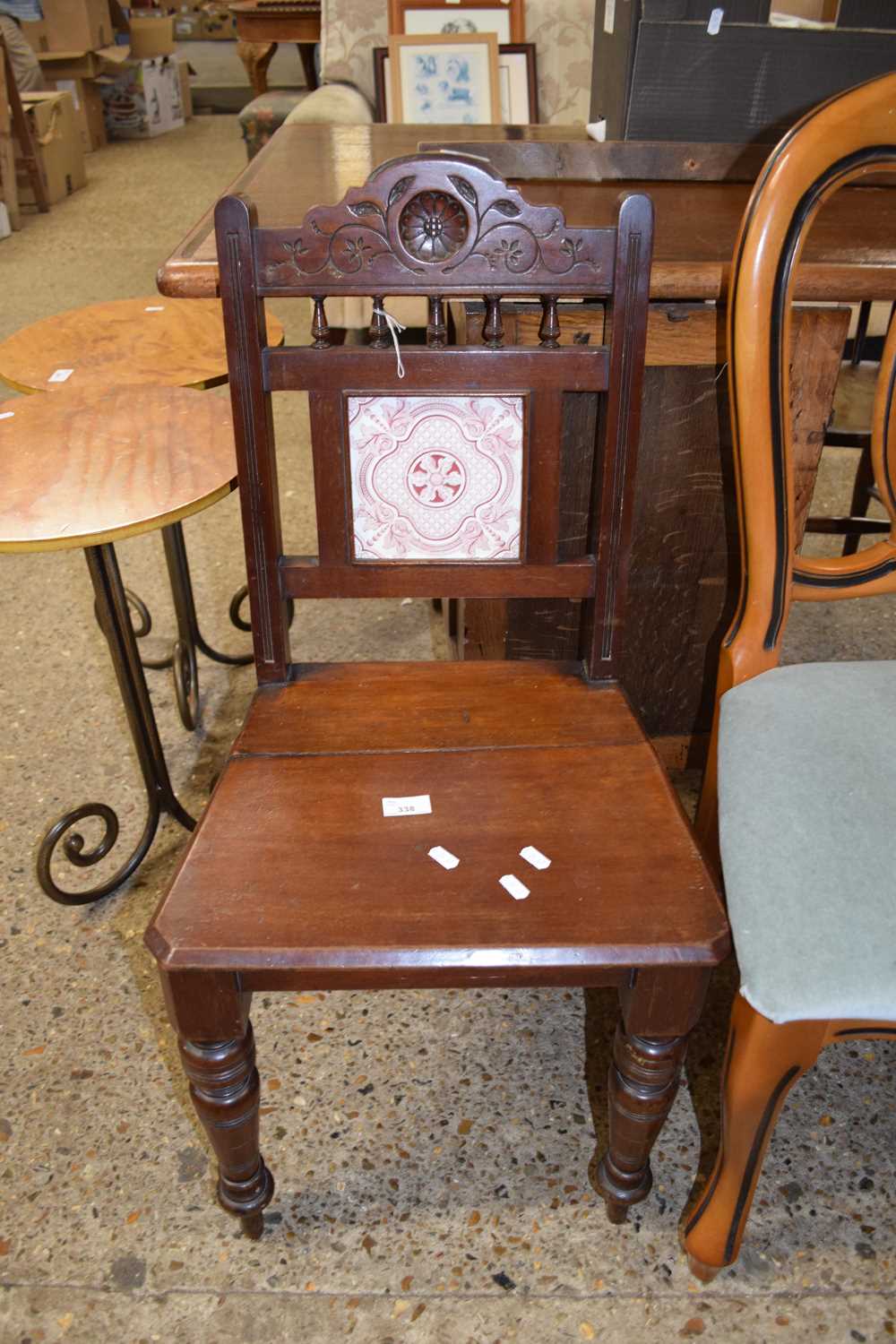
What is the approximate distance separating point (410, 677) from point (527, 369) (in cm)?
36

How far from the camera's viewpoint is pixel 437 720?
111 cm

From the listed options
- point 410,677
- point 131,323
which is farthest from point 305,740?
point 131,323

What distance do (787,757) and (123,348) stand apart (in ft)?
3.89

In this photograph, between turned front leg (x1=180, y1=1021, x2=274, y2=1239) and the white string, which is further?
the white string

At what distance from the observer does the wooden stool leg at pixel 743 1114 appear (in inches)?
34.4

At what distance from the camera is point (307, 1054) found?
1.32 meters

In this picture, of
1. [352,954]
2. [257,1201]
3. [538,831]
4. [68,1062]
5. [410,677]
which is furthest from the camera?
[68,1062]

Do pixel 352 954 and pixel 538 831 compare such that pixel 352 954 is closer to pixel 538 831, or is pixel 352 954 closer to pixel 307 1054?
pixel 538 831

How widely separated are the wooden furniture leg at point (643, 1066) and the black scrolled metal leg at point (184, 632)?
105cm

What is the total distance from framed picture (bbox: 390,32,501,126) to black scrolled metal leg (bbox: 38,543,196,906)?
7.94ft

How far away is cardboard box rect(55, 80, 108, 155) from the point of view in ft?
19.3

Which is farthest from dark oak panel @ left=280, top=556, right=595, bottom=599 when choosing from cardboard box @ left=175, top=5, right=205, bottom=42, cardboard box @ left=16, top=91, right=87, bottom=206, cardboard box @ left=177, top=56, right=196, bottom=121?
cardboard box @ left=175, top=5, right=205, bottom=42

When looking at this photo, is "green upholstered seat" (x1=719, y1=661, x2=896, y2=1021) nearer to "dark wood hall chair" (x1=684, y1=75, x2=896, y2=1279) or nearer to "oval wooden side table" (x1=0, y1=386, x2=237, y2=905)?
"dark wood hall chair" (x1=684, y1=75, x2=896, y2=1279)

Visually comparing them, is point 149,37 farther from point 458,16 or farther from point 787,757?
point 787,757
